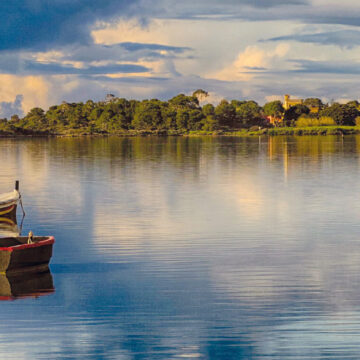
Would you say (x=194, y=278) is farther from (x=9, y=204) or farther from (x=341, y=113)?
(x=341, y=113)

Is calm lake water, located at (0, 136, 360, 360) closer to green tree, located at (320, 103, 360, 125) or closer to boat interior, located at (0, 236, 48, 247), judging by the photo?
boat interior, located at (0, 236, 48, 247)

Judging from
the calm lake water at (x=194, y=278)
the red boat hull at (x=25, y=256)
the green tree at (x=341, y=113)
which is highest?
the green tree at (x=341, y=113)

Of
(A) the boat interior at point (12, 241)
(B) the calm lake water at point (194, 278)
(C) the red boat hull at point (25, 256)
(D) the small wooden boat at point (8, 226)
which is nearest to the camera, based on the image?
(B) the calm lake water at point (194, 278)

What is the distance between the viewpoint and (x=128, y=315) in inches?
640

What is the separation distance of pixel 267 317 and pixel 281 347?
1.69 metres

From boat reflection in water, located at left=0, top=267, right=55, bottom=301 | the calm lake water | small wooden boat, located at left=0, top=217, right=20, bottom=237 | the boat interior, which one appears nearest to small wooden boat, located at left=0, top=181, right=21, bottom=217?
small wooden boat, located at left=0, top=217, right=20, bottom=237

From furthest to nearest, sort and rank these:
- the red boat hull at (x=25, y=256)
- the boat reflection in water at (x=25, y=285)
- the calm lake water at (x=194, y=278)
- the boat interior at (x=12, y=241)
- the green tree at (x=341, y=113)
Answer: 1. the green tree at (x=341, y=113)
2. the boat interior at (x=12, y=241)
3. the red boat hull at (x=25, y=256)
4. the boat reflection in water at (x=25, y=285)
5. the calm lake water at (x=194, y=278)

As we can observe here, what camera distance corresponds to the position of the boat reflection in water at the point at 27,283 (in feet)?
58.2

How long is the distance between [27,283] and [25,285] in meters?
0.16

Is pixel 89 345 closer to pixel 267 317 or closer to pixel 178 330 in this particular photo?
pixel 178 330

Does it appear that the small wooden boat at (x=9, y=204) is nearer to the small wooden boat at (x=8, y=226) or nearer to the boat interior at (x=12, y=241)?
the small wooden boat at (x=8, y=226)

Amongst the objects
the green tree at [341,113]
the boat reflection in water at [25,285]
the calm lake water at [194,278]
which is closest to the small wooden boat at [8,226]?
the calm lake water at [194,278]

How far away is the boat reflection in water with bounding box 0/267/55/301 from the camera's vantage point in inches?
696

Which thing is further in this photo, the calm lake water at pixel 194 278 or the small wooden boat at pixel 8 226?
the small wooden boat at pixel 8 226
